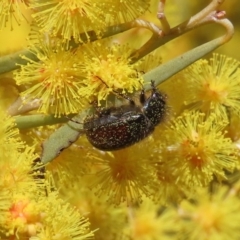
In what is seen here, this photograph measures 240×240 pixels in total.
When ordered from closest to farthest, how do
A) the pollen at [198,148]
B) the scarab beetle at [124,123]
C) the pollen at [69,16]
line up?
the pollen at [69,16] < the scarab beetle at [124,123] < the pollen at [198,148]

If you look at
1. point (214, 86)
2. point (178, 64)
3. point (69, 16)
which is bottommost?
point (214, 86)

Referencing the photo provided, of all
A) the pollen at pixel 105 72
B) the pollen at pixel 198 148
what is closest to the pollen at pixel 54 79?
the pollen at pixel 105 72

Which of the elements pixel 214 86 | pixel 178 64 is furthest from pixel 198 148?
pixel 178 64

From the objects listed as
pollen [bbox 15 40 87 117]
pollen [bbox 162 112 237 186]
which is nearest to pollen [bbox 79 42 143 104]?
pollen [bbox 15 40 87 117]

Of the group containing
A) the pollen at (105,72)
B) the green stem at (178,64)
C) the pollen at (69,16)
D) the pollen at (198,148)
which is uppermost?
the pollen at (69,16)

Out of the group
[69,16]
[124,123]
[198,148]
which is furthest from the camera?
[198,148]

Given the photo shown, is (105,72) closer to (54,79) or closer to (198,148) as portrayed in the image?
(54,79)

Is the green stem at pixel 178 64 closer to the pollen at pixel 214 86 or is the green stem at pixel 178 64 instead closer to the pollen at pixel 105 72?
the pollen at pixel 105 72

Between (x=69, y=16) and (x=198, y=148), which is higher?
(x=69, y=16)

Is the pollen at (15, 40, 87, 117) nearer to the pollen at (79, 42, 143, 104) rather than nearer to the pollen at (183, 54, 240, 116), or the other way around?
the pollen at (79, 42, 143, 104)

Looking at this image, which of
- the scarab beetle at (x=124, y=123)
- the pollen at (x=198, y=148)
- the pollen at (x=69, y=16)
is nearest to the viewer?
the pollen at (x=69, y=16)
